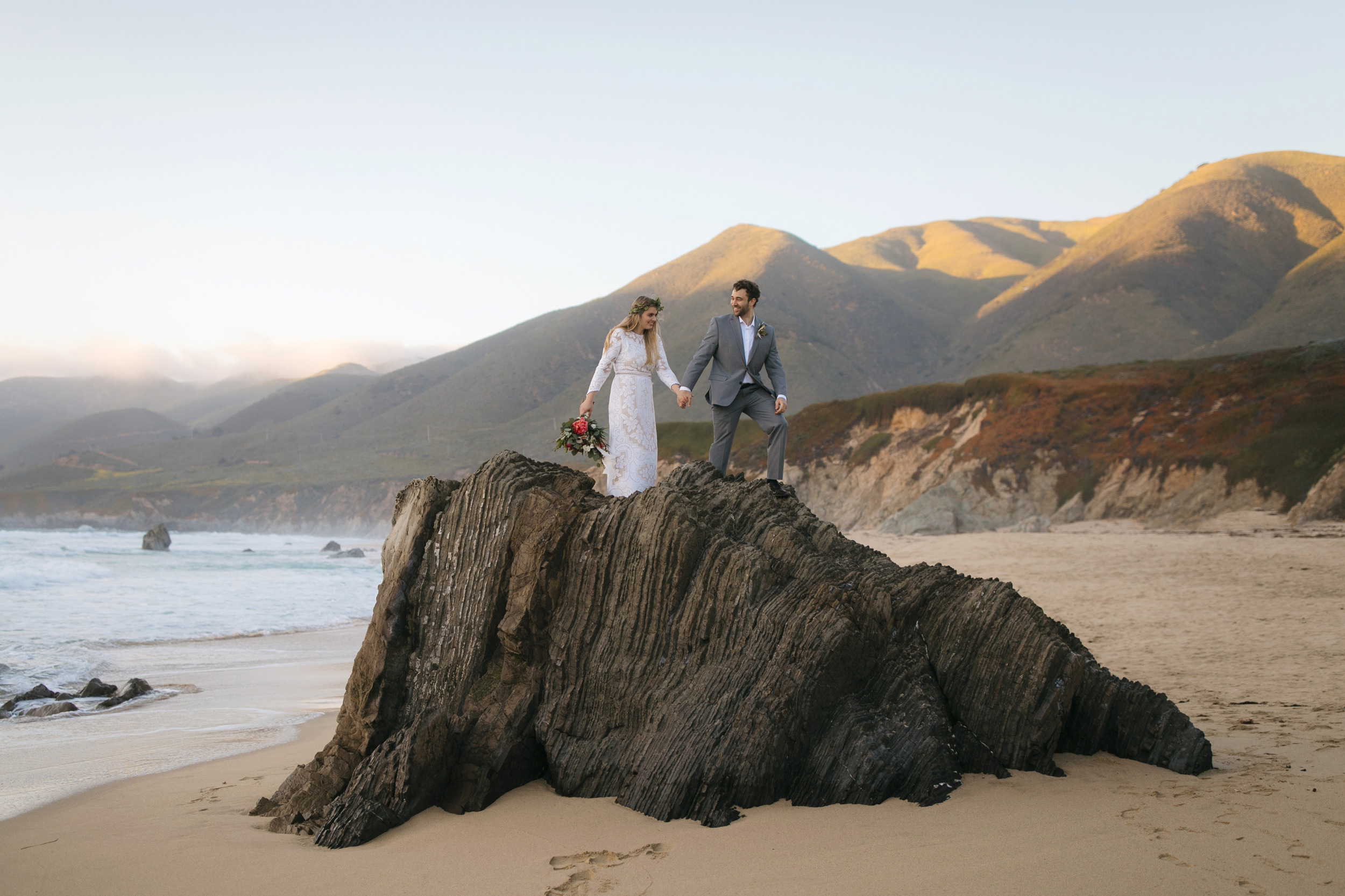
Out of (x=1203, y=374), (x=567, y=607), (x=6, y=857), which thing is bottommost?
(x=6, y=857)

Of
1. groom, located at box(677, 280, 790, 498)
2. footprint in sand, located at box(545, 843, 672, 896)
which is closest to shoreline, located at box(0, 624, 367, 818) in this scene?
footprint in sand, located at box(545, 843, 672, 896)

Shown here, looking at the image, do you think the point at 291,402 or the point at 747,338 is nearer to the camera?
the point at 747,338

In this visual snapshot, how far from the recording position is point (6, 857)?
4543mm

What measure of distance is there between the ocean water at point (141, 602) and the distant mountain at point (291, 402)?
12819 cm

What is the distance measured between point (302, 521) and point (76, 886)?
96433 millimetres

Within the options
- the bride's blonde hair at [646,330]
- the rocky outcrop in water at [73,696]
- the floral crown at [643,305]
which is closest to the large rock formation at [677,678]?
the bride's blonde hair at [646,330]

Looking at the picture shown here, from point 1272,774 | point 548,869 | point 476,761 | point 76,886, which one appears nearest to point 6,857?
point 76,886

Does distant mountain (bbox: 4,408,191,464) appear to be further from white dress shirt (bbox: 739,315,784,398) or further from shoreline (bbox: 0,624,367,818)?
white dress shirt (bbox: 739,315,784,398)

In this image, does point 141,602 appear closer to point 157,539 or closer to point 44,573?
point 44,573

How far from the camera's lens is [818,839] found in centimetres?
385

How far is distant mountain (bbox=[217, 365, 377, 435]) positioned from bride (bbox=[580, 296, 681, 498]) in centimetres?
15713

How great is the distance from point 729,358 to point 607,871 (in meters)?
5.09

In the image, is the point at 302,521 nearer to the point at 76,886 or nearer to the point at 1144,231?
the point at 76,886

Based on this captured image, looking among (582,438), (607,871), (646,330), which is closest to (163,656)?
(582,438)
